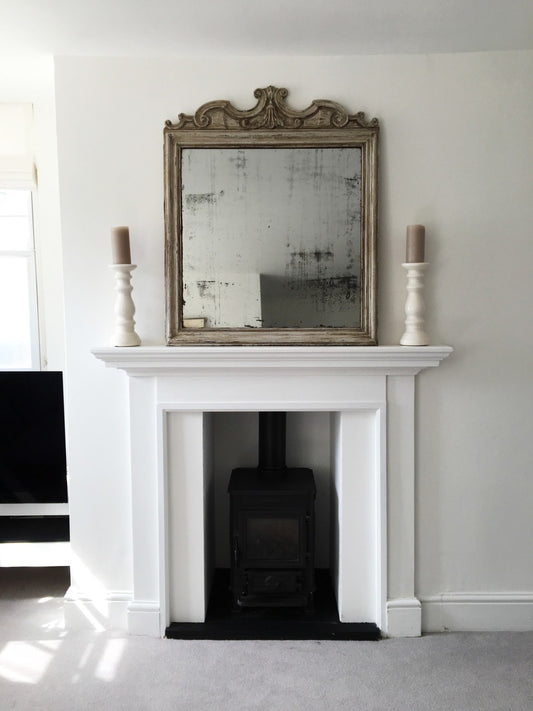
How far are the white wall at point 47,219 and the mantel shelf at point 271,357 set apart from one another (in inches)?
36.1

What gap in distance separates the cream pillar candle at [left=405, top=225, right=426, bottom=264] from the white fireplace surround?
0.44 meters

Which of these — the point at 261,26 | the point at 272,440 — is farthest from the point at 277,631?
the point at 261,26

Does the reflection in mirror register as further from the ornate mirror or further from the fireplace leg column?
the fireplace leg column

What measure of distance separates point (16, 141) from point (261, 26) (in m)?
1.58

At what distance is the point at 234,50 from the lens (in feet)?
8.41

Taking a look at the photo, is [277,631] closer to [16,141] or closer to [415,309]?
[415,309]

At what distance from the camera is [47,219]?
3.20 m

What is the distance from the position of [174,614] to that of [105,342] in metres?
1.21

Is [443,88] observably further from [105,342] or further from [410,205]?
[105,342]

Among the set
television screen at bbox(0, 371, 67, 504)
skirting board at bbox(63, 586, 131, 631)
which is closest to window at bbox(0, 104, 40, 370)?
television screen at bbox(0, 371, 67, 504)

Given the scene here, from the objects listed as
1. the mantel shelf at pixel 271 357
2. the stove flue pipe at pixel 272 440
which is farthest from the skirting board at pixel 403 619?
the mantel shelf at pixel 271 357

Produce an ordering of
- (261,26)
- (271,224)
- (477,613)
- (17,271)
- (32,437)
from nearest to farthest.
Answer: (261,26), (271,224), (477,613), (32,437), (17,271)

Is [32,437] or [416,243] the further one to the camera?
[32,437]

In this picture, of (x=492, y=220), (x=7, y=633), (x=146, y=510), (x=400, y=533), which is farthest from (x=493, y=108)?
(x=7, y=633)
